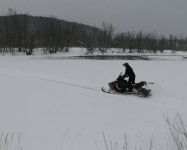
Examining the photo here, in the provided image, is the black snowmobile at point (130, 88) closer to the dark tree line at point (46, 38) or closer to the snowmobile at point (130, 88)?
the snowmobile at point (130, 88)

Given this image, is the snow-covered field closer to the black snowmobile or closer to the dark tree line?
the black snowmobile

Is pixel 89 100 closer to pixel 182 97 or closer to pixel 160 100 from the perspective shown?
pixel 160 100

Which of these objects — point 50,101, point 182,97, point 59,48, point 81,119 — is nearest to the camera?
point 81,119

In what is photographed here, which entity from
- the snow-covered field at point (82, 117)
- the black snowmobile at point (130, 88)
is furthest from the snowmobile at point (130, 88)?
the snow-covered field at point (82, 117)

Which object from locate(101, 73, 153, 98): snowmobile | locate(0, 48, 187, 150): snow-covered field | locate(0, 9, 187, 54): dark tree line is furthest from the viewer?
locate(0, 9, 187, 54): dark tree line

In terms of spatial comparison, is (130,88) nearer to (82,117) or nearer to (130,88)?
(130,88)

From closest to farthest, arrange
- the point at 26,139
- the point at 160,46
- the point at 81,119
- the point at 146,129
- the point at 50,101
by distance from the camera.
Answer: the point at 26,139
the point at 146,129
the point at 81,119
the point at 50,101
the point at 160,46

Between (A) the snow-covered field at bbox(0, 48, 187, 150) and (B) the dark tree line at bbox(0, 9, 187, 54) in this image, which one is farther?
(B) the dark tree line at bbox(0, 9, 187, 54)

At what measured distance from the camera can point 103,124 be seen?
562 cm

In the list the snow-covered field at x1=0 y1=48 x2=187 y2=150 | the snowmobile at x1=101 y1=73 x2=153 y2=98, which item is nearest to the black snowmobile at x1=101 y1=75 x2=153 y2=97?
the snowmobile at x1=101 y1=73 x2=153 y2=98

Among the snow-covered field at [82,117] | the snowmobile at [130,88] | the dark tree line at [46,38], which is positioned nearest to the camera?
the snow-covered field at [82,117]

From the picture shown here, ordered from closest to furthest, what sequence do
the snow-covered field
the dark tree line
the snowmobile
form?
the snow-covered field
the snowmobile
the dark tree line

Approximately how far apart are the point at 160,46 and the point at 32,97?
207 feet

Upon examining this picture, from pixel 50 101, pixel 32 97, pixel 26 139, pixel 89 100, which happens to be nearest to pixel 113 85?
pixel 89 100
